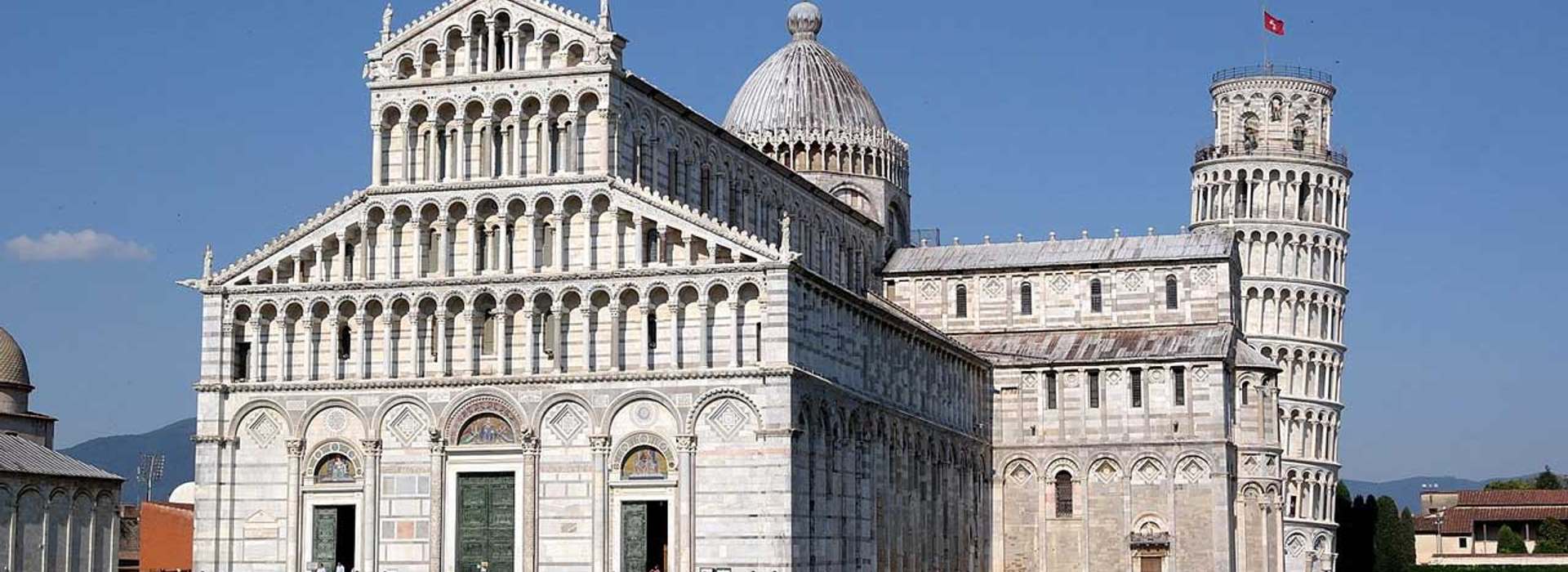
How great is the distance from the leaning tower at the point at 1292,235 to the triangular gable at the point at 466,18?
54850 mm

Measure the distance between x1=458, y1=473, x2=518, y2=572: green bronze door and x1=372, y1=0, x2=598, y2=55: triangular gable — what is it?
11527 mm

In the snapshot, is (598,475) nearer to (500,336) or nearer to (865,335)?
(500,336)

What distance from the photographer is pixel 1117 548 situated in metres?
76.1

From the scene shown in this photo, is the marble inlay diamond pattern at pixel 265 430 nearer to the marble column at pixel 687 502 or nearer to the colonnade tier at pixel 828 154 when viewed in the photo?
the marble column at pixel 687 502

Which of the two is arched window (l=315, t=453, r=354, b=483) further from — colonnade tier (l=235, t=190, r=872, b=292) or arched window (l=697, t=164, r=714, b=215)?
arched window (l=697, t=164, r=714, b=215)

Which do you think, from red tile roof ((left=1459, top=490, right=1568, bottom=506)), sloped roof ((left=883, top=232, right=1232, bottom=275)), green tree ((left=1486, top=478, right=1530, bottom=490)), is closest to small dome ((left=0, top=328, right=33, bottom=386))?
sloped roof ((left=883, top=232, right=1232, bottom=275))

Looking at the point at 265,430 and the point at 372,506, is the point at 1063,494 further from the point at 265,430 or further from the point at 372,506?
the point at 265,430

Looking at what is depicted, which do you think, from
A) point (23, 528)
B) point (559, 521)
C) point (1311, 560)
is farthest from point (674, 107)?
point (1311, 560)

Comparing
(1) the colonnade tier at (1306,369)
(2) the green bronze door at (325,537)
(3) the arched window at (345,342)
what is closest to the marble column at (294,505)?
(2) the green bronze door at (325,537)

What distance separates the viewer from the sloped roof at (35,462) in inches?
2569

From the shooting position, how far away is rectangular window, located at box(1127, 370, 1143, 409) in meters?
76.8

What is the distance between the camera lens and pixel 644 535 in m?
55.8

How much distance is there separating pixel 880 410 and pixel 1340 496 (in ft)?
185

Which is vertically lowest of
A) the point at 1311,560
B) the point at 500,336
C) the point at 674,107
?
the point at 1311,560
